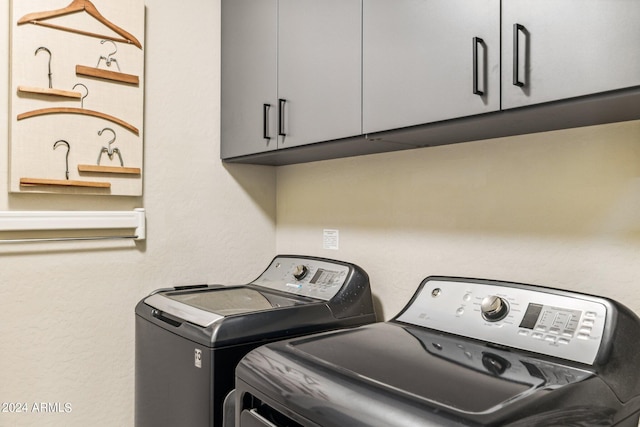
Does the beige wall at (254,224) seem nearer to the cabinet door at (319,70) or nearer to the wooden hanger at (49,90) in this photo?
the wooden hanger at (49,90)

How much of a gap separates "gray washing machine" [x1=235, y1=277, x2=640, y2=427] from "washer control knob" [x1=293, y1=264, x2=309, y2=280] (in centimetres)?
57

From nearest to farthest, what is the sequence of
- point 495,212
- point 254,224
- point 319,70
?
point 495,212
point 319,70
point 254,224

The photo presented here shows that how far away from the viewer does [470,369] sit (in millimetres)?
976

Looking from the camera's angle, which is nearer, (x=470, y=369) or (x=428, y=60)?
(x=470, y=369)

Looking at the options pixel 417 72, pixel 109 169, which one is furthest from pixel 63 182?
pixel 417 72

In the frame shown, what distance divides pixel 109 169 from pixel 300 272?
2.76 ft

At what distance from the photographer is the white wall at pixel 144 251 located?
1681 millimetres

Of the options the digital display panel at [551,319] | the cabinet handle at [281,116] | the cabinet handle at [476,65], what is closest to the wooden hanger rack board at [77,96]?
the cabinet handle at [281,116]

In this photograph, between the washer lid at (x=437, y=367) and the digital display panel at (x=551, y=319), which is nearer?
the washer lid at (x=437, y=367)

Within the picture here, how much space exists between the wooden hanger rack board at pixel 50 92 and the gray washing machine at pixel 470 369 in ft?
4.10

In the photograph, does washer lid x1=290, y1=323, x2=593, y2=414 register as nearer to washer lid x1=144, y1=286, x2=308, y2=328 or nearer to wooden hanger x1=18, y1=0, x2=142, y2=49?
washer lid x1=144, y1=286, x2=308, y2=328

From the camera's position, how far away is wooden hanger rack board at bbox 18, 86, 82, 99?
164 cm

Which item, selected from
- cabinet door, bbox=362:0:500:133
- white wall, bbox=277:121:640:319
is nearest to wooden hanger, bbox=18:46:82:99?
white wall, bbox=277:121:640:319

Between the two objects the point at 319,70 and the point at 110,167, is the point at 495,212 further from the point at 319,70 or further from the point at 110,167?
the point at 110,167
